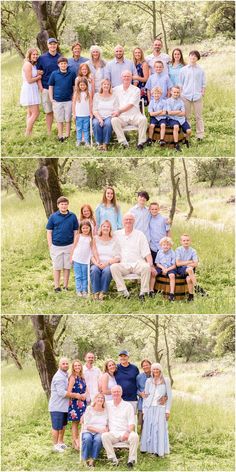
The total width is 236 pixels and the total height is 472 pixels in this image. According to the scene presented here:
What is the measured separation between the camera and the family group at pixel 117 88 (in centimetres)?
2162

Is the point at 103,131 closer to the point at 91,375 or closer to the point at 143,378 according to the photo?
the point at 91,375

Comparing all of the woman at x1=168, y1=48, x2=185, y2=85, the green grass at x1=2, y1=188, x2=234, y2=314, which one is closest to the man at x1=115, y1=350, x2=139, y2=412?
the green grass at x1=2, y1=188, x2=234, y2=314

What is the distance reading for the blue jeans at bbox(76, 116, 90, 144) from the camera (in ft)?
71.7

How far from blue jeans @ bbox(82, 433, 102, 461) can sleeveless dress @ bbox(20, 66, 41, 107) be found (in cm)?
523

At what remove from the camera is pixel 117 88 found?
71.1 ft

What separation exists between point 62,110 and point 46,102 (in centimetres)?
35

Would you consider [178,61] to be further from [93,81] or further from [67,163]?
[67,163]

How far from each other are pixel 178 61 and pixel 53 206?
10.4 ft

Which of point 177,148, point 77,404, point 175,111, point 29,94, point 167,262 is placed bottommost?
point 77,404

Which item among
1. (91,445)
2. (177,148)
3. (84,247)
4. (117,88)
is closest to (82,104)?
(117,88)

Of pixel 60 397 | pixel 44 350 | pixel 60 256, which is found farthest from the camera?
pixel 44 350

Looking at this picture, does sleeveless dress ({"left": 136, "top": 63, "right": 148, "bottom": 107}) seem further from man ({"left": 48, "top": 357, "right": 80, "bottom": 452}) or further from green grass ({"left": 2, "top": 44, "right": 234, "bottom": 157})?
man ({"left": 48, "top": 357, "right": 80, "bottom": 452})

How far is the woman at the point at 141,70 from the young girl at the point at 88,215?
2.29 meters

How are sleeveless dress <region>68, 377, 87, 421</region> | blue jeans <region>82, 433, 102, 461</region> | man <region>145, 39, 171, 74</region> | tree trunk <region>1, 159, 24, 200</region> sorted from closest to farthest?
blue jeans <region>82, 433, 102, 461</region> → sleeveless dress <region>68, 377, 87, 421</region> → man <region>145, 39, 171, 74</region> → tree trunk <region>1, 159, 24, 200</region>
